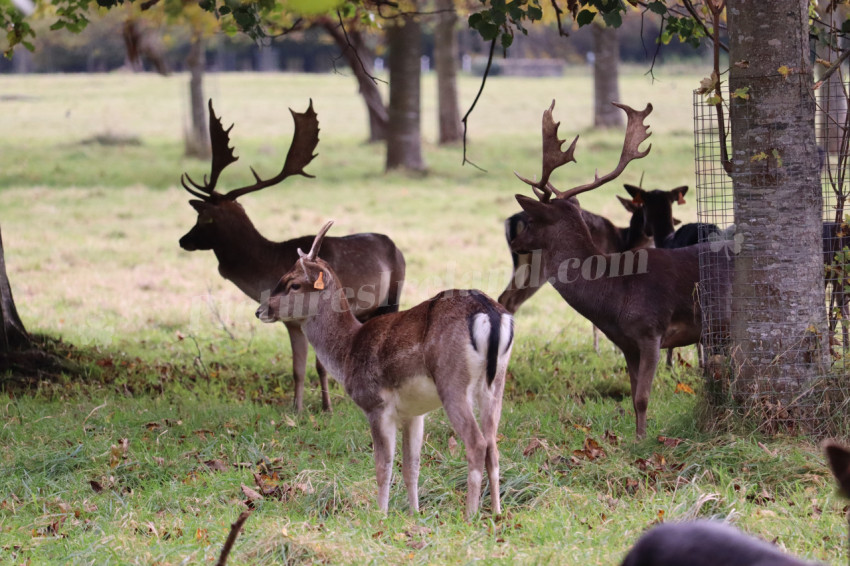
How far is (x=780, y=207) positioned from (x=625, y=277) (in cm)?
116

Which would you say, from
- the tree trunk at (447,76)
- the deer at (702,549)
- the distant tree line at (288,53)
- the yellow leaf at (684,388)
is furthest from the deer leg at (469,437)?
the distant tree line at (288,53)

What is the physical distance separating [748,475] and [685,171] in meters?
15.0

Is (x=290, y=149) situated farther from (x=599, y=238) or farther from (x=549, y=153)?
(x=599, y=238)

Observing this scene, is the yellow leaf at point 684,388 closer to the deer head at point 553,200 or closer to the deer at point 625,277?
the deer at point 625,277

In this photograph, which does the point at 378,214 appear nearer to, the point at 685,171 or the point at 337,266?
the point at 685,171

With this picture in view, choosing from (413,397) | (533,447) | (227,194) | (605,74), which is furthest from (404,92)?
(413,397)

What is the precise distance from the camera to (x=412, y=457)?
496cm

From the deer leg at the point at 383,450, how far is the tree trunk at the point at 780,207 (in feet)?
6.48

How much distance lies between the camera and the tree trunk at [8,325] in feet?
24.5

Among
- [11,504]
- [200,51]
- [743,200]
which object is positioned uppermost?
[200,51]

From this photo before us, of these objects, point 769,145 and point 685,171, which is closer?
point 769,145

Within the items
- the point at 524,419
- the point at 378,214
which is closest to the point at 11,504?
the point at 524,419

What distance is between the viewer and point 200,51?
68.5 feet

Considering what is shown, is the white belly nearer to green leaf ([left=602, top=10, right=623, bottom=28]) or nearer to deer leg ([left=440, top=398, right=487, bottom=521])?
deer leg ([left=440, top=398, right=487, bottom=521])
